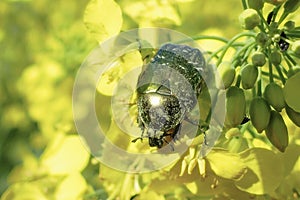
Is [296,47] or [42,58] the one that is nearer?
[296,47]

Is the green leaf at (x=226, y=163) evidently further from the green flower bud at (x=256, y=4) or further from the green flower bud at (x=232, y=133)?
the green flower bud at (x=256, y=4)

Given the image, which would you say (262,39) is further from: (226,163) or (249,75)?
(226,163)

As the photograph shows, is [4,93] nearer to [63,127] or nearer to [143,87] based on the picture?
[63,127]

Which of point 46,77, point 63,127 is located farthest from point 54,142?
point 46,77

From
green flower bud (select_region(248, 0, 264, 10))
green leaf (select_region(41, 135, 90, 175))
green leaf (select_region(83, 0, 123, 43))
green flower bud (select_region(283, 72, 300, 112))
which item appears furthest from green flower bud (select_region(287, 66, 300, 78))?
green leaf (select_region(41, 135, 90, 175))

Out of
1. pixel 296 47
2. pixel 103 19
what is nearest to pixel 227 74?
pixel 296 47
